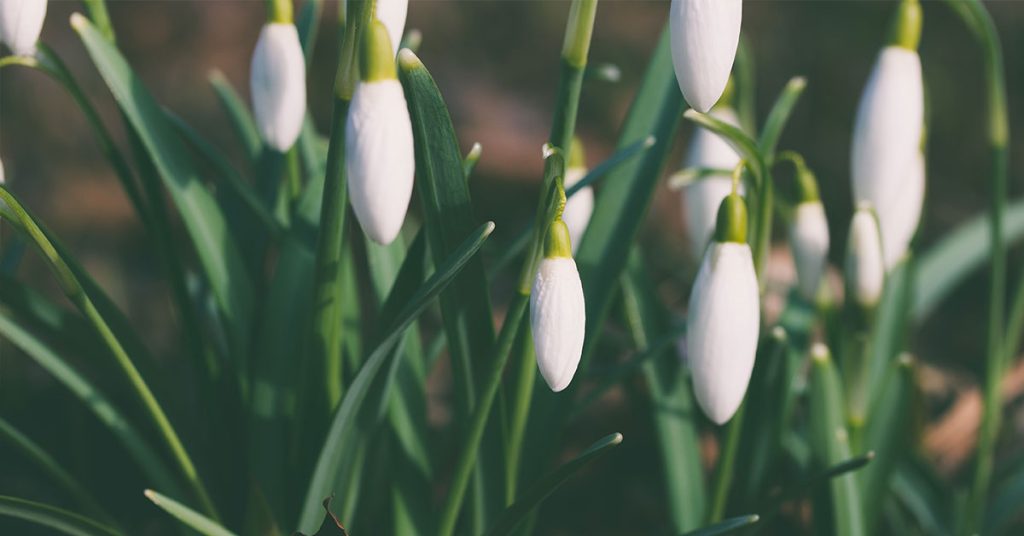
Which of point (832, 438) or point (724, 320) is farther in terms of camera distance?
point (832, 438)

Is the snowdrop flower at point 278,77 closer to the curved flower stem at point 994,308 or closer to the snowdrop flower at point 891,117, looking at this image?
the snowdrop flower at point 891,117

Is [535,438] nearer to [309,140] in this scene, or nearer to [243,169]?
[309,140]

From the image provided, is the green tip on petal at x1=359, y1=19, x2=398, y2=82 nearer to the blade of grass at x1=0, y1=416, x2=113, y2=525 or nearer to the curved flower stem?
the blade of grass at x1=0, y1=416, x2=113, y2=525

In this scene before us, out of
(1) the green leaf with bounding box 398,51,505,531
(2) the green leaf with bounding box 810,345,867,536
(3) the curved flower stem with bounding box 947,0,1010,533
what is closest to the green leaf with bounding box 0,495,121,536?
(1) the green leaf with bounding box 398,51,505,531

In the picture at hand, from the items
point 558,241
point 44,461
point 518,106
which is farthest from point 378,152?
point 518,106

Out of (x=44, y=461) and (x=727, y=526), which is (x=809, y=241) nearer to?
(x=727, y=526)
